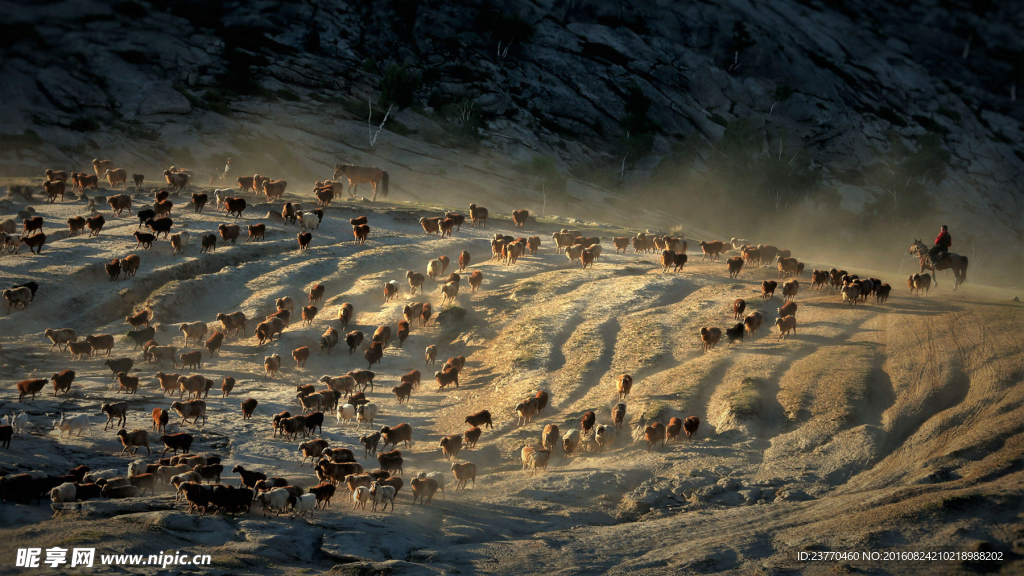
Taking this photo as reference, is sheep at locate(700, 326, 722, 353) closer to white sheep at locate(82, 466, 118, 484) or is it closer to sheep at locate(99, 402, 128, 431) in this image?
white sheep at locate(82, 466, 118, 484)

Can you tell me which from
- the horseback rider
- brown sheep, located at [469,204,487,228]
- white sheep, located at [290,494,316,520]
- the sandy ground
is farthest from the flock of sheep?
the horseback rider

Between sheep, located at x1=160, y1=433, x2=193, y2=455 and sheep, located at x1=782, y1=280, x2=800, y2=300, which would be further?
sheep, located at x1=782, y1=280, x2=800, y2=300

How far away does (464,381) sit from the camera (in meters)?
31.0

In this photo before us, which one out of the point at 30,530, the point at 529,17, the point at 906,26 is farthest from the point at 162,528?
the point at 906,26

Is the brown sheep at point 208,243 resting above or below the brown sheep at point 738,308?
above

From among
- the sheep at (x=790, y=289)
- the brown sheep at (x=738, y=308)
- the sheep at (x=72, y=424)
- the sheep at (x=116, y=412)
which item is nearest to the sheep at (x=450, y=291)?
the brown sheep at (x=738, y=308)

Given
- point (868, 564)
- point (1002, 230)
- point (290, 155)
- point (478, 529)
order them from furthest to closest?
point (1002, 230), point (290, 155), point (478, 529), point (868, 564)

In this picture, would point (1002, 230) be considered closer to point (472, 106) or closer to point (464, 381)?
point (472, 106)

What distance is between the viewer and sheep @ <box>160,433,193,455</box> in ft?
71.7

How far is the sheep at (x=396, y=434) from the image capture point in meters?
24.2

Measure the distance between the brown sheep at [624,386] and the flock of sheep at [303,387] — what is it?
0.17ft

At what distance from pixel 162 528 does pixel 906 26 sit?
6422 inches

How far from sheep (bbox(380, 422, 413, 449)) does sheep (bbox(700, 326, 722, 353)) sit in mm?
12653

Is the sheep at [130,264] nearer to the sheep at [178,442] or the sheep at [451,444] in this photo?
the sheep at [178,442]
